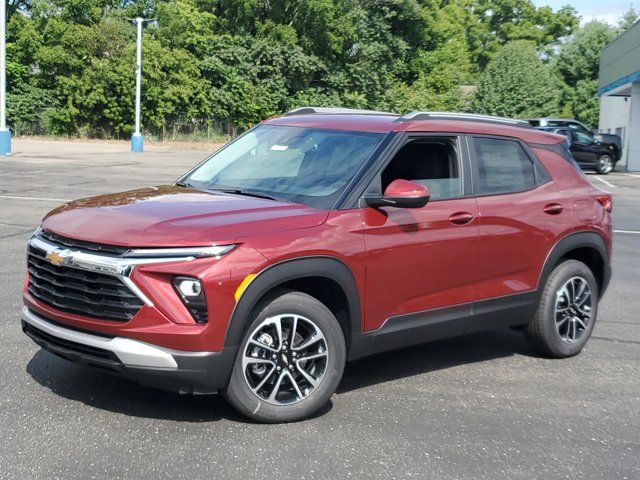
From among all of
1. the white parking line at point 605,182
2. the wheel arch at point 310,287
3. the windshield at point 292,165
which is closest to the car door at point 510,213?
the windshield at point 292,165

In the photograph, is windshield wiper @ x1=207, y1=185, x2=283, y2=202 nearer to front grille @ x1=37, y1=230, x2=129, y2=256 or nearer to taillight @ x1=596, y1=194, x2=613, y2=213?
front grille @ x1=37, y1=230, x2=129, y2=256

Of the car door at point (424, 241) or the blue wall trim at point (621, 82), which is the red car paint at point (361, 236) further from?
the blue wall trim at point (621, 82)

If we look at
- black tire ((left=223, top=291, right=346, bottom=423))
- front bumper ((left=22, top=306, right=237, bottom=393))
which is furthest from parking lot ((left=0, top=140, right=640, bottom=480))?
front bumper ((left=22, top=306, right=237, bottom=393))

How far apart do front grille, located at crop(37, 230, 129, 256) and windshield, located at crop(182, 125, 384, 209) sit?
45.0 inches

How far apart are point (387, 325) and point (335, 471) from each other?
4.15ft

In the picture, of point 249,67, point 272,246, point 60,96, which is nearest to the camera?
point 272,246

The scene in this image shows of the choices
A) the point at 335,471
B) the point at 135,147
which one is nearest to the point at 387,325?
the point at 335,471

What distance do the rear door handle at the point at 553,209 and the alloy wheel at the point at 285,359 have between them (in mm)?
2195

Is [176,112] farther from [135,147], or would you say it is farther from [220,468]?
[220,468]

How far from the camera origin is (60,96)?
5153 cm

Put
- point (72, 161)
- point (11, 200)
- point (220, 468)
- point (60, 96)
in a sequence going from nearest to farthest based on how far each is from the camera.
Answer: point (220, 468) → point (11, 200) → point (72, 161) → point (60, 96)

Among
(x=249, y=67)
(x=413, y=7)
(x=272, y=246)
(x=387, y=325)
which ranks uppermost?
(x=413, y=7)

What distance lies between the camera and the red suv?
4359 millimetres

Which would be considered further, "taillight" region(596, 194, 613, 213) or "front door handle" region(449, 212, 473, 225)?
"taillight" region(596, 194, 613, 213)
